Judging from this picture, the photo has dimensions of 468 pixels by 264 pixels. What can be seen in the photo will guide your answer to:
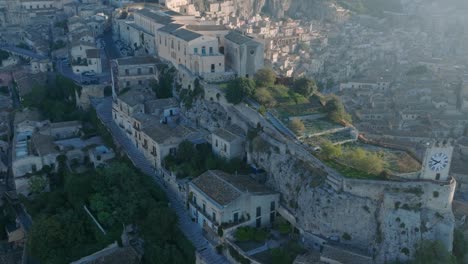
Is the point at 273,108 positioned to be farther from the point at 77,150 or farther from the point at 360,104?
the point at 360,104

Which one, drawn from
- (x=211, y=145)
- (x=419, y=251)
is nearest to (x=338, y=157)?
(x=419, y=251)

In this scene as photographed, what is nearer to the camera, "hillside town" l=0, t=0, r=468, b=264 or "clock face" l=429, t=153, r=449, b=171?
"clock face" l=429, t=153, r=449, b=171

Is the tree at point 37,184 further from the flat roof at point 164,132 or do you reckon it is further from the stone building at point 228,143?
the stone building at point 228,143

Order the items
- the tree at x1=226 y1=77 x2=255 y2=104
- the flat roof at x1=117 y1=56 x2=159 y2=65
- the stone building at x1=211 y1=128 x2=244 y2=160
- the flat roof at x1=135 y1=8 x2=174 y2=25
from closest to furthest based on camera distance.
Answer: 1. the stone building at x1=211 y1=128 x2=244 y2=160
2. the tree at x1=226 y1=77 x2=255 y2=104
3. the flat roof at x1=117 y1=56 x2=159 y2=65
4. the flat roof at x1=135 y1=8 x2=174 y2=25

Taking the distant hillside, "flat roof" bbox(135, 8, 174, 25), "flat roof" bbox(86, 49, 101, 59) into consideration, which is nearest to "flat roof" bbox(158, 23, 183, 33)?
"flat roof" bbox(135, 8, 174, 25)

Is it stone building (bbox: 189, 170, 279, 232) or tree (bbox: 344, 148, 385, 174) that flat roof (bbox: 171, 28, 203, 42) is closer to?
stone building (bbox: 189, 170, 279, 232)

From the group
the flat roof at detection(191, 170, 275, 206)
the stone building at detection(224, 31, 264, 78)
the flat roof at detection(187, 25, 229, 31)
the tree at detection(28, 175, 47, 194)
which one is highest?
the flat roof at detection(187, 25, 229, 31)

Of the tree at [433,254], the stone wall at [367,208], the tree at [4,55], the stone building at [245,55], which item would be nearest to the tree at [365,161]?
the stone wall at [367,208]
